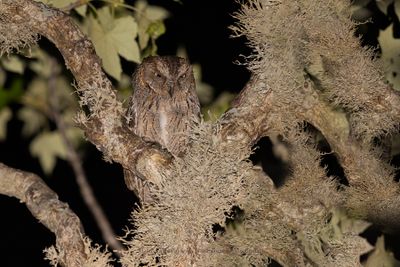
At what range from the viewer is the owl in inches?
140

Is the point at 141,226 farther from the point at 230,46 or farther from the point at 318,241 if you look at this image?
the point at 230,46

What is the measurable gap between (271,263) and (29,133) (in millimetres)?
1779

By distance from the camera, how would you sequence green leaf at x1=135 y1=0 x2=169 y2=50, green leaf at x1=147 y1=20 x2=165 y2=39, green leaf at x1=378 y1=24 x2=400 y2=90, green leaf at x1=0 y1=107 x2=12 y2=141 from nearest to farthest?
green leaf at x1=378 y1=24 x2=400 y2=90 < green leaf at x1=147 y1=20 x2=165 y2=39 < green leaf at x1=135 y1=0 x2=169 y2=50 < green leaf at x1=0 y1=107 x2=12 y2=141

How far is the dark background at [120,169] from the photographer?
3836mm

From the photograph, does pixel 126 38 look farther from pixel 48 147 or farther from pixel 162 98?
pixel 48 147

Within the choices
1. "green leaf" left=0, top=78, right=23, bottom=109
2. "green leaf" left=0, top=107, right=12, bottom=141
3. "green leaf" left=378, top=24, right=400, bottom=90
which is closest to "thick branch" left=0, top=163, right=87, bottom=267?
"green leaf" left=0, top=78, right=23, bottom=109

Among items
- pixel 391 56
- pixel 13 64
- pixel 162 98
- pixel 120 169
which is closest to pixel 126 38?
pixel 162 98

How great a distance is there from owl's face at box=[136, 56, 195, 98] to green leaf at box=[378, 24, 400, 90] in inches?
32.6

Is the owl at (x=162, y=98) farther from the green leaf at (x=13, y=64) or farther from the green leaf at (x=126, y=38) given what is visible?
the green leaf at (x=13, y=64)

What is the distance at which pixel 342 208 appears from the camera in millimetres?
2775

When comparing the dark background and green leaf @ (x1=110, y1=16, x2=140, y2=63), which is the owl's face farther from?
the dark background

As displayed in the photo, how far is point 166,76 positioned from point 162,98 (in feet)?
0.48

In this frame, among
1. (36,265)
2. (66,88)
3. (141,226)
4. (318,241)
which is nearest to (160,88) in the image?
(66,88)

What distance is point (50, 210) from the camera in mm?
2736
